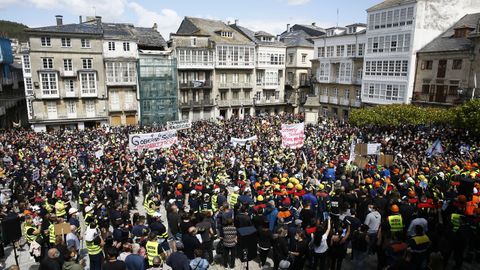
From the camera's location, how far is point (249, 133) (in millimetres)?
31297

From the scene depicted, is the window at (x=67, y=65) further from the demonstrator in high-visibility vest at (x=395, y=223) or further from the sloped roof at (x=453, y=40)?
the demonstrator in high-visibility vest at (x=395, y=223)

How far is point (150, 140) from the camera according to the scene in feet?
69.6

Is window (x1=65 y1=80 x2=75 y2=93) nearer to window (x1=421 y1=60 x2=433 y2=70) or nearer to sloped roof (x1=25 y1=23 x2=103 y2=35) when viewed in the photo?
sloped roof (x1=25 y1=23 x2=103 y2=35)

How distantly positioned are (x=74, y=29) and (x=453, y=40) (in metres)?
42.5

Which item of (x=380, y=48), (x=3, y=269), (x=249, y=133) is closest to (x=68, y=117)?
(x=249, y=133)

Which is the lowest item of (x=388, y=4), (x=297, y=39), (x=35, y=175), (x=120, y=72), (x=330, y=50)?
(x=35, y=175)

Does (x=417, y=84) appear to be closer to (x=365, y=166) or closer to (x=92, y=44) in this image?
(x=365, y=166)

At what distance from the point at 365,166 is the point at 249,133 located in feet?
46.1

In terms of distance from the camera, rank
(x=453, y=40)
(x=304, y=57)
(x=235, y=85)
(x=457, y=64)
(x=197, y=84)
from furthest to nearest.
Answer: (x=304, y=57), (x=235, y=85), (x=197, y=84), (x=453, y=40), (x=457, y=64)

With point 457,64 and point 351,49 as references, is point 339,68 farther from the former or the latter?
point 457,64

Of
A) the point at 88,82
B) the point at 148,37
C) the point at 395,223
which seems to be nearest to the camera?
the point at 395,223

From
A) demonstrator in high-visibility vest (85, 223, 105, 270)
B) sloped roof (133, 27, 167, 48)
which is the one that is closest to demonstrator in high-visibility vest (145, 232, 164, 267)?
demonstrator in high-visibility vest (85, 223, 105, 270)

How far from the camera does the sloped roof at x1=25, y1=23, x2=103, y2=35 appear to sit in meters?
38.3

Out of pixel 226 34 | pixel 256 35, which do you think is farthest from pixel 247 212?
pixel 256 35
